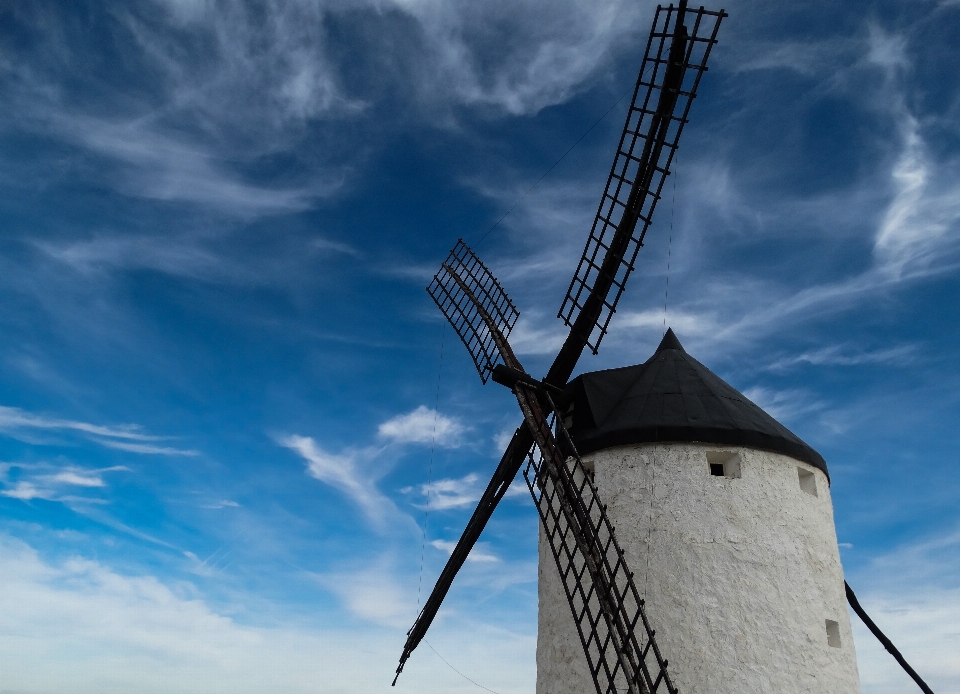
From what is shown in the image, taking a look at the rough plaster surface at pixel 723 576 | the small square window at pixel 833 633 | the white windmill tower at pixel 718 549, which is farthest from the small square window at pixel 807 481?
the small square window at pixel 833 633

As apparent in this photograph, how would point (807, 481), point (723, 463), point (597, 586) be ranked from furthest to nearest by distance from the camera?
point (807, 481) < point (723, 463) < point (597, 586)

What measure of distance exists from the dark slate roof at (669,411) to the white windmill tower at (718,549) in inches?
1.1

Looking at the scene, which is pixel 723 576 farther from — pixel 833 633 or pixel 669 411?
pixel 669 411

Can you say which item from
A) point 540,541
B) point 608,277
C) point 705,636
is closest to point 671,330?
point 608,277

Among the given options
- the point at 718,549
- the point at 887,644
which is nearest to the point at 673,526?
the point at 718,549

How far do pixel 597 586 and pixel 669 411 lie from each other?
113 inches

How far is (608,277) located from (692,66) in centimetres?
320

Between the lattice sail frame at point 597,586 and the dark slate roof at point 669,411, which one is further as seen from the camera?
the dark slate roof at point 669,411

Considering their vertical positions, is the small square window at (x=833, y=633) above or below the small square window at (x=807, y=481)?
below

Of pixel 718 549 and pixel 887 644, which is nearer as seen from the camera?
pixel 718 549

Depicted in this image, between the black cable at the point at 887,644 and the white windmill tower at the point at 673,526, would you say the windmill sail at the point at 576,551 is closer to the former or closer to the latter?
the white windmill tower at the point at 673,526

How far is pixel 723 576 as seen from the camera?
9.02 meters

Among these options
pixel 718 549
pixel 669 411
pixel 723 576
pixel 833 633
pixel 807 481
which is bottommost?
pixel 833 633

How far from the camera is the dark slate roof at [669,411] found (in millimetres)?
9852
